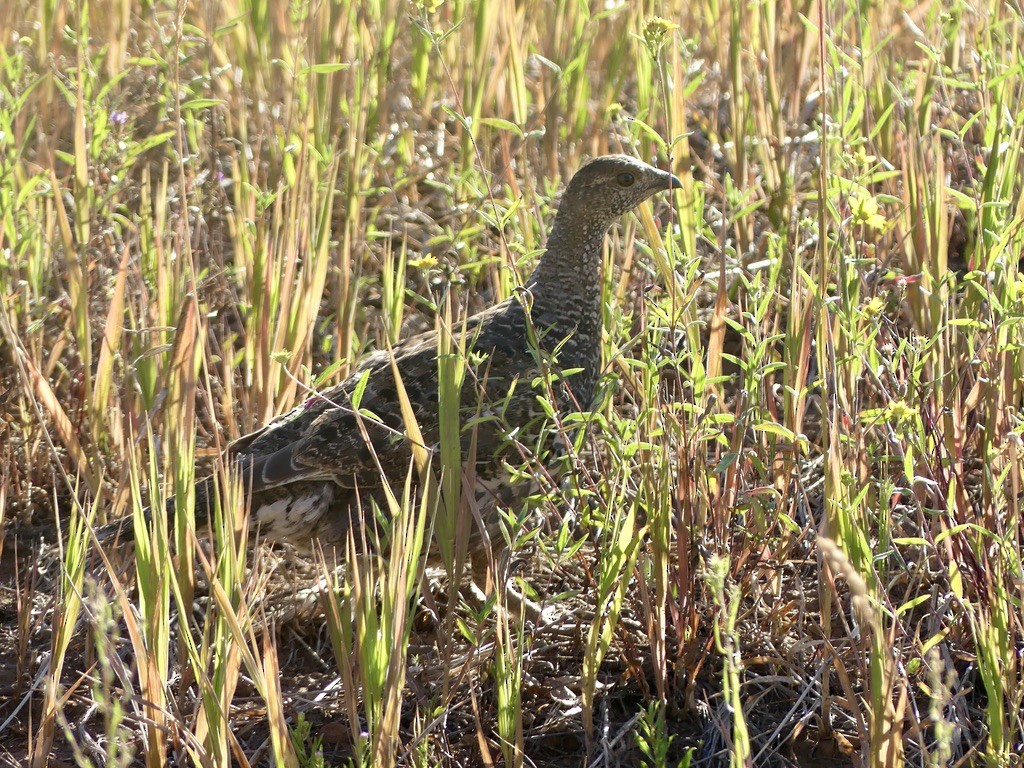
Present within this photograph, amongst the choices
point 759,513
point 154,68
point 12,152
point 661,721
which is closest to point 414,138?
point 154,68

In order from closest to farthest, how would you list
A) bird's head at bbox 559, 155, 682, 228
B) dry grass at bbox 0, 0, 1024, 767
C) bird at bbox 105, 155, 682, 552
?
dry grass at bbox 0, 0, 1024, 767, bird at bbox 105, 155, 682, 552, bird's head at bbox 559, 155, 682, 228

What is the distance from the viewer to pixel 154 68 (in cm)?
533

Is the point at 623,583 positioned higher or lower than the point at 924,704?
higher

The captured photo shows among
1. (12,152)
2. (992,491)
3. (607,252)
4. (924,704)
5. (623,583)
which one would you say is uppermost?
(12,152)

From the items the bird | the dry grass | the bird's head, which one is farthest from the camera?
the bird's head

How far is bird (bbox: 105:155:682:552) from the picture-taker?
339 cm

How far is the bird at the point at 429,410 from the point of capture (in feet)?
11.1

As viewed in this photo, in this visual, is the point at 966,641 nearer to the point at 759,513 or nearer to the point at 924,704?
the point at 924,704

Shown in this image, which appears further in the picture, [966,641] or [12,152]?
[12,152]

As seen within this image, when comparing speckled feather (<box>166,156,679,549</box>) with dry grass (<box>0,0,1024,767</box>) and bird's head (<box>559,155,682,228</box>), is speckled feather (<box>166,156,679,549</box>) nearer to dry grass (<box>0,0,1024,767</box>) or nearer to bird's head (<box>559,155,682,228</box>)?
bird's head (<box>559,155,682,228</box>)

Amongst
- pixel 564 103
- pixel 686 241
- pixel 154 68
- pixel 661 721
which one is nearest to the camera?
pixel 661 721

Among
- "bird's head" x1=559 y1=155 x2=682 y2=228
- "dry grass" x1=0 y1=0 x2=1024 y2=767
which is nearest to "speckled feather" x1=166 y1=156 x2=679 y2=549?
"bird's head" x1=559 y1=155 x2=682 y2=228

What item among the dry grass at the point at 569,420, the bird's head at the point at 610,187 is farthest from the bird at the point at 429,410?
the dry grass at the point at 569,420

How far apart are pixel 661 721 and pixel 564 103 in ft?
9.59
